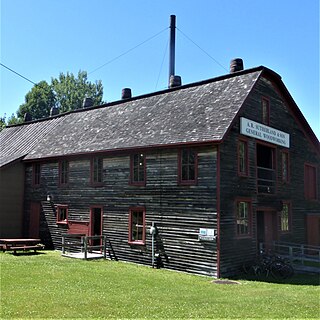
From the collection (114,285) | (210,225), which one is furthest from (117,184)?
(114,285)

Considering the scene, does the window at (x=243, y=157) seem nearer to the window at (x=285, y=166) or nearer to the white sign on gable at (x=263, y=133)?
the white sign on gable at (x=263, y=133)

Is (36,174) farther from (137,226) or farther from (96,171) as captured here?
(137,226)

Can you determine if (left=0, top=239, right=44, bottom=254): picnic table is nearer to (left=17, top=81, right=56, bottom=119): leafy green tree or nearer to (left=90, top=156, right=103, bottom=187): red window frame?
(left=90, top=156, right=103, bottom=187): red window frame

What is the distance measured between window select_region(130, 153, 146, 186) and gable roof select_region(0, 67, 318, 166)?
649 mm

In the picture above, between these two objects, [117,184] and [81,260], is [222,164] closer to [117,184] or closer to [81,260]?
[117,184]

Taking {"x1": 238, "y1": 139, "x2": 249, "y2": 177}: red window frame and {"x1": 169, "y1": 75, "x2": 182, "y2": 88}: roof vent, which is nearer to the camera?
{"x1": 238, "y1": 139, "x2": 249, "y2": 177}: red window frame

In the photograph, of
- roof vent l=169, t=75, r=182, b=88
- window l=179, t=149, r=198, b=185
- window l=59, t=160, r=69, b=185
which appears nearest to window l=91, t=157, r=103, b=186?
window l=59, t=160, r=69, b=185

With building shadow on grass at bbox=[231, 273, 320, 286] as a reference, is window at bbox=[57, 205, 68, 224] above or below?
above

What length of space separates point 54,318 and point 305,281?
32.7 feet

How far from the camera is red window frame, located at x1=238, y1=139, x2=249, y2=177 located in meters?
17.3

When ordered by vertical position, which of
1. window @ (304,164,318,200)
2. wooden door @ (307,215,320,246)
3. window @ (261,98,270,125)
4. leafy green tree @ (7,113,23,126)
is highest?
leafy green tree @ (7,113,23,126)

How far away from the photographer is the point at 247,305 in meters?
10.6

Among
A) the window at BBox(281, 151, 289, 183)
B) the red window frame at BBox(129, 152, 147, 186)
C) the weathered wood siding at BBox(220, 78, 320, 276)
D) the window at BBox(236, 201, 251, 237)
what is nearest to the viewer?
the weathered wood siding at BBox(220, 78, 320, 276)

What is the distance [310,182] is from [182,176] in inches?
401
